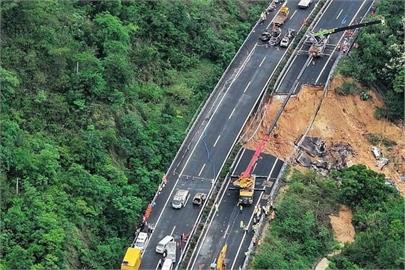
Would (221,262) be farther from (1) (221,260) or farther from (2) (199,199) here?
(2) (199,199)

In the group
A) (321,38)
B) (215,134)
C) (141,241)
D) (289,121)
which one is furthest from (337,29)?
(141,241)

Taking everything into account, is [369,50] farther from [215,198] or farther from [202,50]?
[215,198]

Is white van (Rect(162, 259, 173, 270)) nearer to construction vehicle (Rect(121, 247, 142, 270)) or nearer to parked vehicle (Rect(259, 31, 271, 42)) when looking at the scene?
construction vehicle (Rect(121, 247, 142, 270))

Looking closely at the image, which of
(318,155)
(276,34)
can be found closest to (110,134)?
(318,155)

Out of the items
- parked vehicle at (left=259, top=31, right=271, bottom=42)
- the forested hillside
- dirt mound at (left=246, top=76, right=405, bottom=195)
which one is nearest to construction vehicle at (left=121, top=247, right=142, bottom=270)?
the forested hillside

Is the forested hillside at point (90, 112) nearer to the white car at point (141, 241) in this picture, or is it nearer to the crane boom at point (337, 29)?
the white car at point (141, 241)
